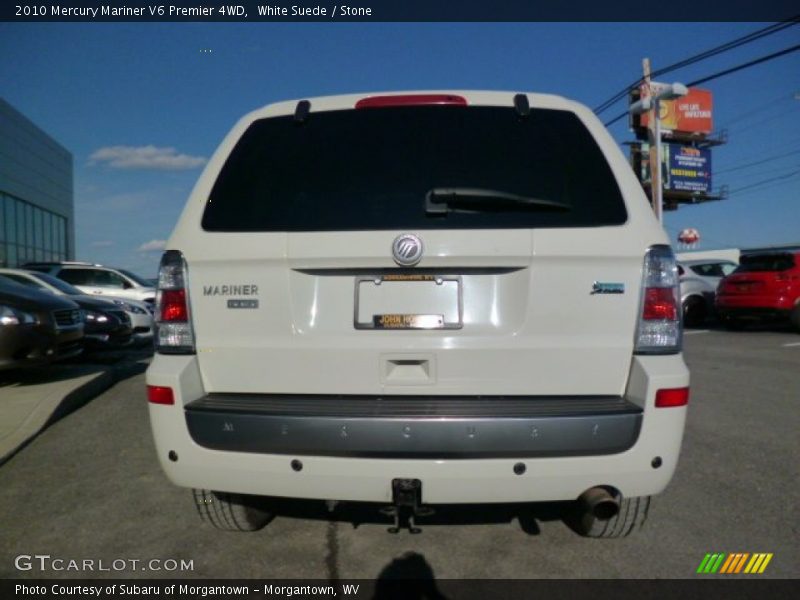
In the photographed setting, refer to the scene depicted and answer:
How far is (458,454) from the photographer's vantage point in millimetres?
2398

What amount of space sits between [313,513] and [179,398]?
1.29 m

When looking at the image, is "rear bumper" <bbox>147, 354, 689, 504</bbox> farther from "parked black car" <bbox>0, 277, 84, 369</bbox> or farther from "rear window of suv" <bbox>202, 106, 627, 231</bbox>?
"parked black car" <bbox>0, 277, 84, 369</bbox>

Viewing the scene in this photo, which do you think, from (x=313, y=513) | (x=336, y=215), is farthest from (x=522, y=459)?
(x=313, y=513)

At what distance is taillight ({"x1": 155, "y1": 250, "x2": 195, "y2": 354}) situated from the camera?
8.72 feet

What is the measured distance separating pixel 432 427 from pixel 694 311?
1556 cm

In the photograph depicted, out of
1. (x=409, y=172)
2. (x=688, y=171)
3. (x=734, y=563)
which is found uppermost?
(x=688, y=171)

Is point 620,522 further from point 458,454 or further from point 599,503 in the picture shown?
point 458,454

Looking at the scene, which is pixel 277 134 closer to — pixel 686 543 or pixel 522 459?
pixel 522 459

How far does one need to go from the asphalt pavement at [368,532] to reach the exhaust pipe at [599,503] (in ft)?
1.98

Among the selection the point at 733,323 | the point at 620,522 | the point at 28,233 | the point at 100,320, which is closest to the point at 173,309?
the point at 620,522

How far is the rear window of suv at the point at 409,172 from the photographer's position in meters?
2.58

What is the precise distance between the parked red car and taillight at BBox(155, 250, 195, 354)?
13401mm

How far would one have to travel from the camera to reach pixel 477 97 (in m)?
2.95

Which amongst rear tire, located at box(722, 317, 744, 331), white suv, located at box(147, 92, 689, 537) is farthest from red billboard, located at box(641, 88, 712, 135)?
white suv, located at box(147, 92, 689, 537)
